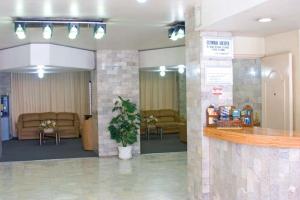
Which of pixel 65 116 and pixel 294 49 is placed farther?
pixel 65 116

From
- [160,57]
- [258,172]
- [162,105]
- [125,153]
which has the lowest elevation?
[125,153]

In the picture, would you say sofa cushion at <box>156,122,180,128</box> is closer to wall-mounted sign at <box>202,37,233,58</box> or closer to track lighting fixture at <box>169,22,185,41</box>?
track lighting fixture at <box>169,22,185,41</box>

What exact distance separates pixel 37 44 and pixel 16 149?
11.9 ft

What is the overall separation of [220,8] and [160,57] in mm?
5166

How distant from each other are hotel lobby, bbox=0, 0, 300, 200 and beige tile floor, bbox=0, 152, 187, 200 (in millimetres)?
19

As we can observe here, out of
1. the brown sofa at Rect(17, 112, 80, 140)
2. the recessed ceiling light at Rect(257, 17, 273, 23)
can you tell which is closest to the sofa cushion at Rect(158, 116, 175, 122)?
the brown sofa at Rect(17, 112, 80, 140)

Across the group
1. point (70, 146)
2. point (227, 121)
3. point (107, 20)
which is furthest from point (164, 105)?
point (227, 121)

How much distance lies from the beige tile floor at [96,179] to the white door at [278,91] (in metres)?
1.67

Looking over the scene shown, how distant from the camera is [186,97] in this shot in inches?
197

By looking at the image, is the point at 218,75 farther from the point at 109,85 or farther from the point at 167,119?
the point at 167,119

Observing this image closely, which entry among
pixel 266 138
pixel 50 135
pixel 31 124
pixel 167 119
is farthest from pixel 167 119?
pixel 266 138

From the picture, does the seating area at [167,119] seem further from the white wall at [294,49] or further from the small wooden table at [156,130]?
the white wall at [294,49]

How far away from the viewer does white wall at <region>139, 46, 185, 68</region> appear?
A: 889cm

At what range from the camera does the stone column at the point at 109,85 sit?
8477mm
